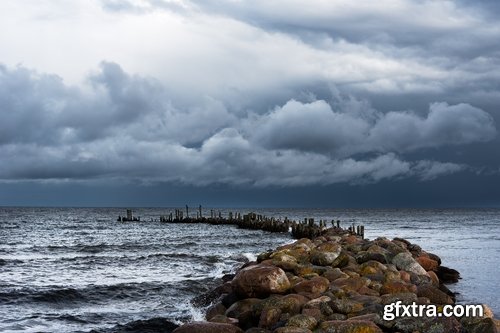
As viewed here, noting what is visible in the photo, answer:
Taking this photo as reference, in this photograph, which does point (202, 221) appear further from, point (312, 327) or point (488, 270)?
point (312, 327)

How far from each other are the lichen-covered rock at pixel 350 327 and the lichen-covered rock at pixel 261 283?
3.28m

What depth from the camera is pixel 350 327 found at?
413 inches

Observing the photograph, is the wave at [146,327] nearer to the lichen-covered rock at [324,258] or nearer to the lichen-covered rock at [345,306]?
the lichen-covered rock at [324,258]

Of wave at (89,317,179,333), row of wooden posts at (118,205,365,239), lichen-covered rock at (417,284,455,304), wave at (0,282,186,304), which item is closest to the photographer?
lichen-covered rock at (417,284,455,304)

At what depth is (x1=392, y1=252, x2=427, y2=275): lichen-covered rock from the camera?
17797 mm

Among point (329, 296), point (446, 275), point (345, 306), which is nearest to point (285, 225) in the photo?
point (446, 275)

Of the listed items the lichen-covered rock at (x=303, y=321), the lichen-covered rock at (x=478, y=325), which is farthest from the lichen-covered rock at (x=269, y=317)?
the lichen-covered rock at (x=478, y=325)

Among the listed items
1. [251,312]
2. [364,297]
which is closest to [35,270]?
[251,312]

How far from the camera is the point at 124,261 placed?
34.7 metres

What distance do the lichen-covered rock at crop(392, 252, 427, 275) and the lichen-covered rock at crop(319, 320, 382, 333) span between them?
762 cm

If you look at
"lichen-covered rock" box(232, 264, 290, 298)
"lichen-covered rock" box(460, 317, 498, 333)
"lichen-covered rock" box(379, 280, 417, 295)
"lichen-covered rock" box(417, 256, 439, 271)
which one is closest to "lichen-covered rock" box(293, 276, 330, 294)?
"lichen-covered rock" box(232, 264, 290, 298)

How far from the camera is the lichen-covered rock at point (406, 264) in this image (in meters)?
17.8

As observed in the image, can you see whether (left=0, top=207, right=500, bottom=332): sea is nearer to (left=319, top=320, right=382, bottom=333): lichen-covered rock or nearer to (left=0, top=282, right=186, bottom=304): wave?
(left=0, top=282, right=186, bottom=304): wave

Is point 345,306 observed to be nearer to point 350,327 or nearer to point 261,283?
point 350,327
